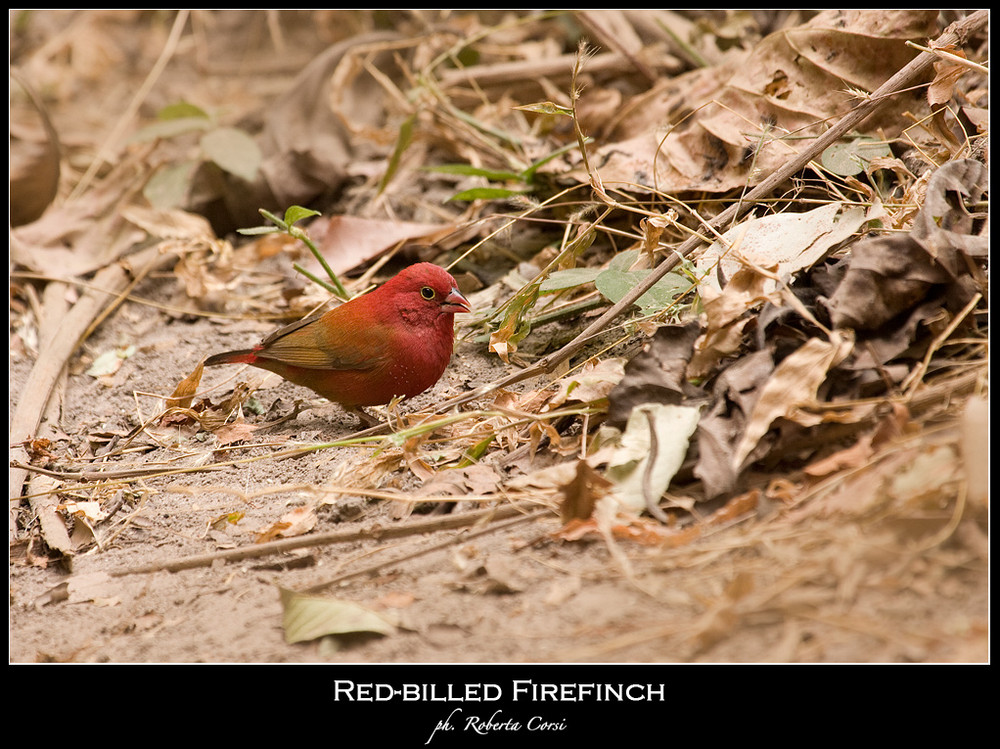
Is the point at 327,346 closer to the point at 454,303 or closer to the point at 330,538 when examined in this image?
the point at 454,303

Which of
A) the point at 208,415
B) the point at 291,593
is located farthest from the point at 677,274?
the point at 208,415

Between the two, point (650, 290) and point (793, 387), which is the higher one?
point (793, 387)

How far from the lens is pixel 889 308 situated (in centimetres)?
286

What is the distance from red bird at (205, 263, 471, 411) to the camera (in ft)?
13.3

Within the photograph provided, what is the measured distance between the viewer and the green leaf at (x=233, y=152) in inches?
217

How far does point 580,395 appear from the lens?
3.21 m

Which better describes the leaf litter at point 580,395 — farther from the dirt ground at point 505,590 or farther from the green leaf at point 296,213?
the green leaf at point 296,213

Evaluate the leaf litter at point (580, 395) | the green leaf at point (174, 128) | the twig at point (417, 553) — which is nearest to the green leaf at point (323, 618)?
the leaf litter at point (580, 395)

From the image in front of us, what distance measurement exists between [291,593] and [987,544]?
1.83 metres

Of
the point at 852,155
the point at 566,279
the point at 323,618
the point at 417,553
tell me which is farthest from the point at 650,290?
the point at 323,618

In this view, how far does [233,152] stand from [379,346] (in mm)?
2244

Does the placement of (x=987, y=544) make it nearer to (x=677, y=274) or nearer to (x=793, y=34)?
(x=677, y=274)

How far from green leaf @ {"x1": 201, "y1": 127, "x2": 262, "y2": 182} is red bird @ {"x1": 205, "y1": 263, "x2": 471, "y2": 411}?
1722 millimetres

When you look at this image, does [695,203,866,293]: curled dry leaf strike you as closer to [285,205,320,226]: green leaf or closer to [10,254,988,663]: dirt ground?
[10,254,988,663]: dirt ground
